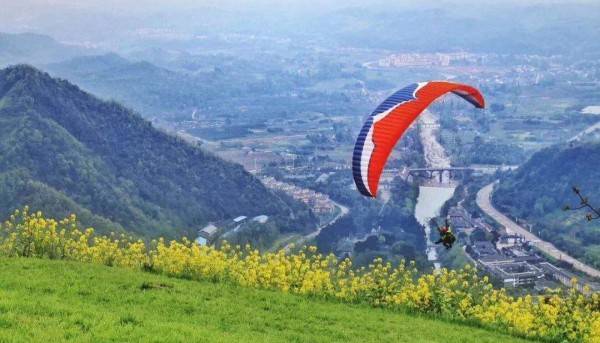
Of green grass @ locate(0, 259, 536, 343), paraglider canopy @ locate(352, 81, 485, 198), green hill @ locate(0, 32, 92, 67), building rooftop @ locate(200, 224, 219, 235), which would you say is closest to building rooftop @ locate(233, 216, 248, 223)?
building rooftop @ locate(200, 224, 219, 235)

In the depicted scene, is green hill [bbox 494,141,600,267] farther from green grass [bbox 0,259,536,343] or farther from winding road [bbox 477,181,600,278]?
green grass [bbox 0,259,536,343]

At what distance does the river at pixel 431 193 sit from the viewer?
4346cm

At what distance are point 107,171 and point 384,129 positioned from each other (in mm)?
35202

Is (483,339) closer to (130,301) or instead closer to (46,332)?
(130,301)

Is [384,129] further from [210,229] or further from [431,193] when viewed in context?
[431,193]

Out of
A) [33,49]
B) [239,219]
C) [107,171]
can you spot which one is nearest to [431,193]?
[239,219]

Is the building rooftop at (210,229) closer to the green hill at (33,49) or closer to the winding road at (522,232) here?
the winding road at (522,232)

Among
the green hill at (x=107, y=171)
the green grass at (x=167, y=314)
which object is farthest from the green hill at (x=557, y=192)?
the green grass at (x=167, y=314)

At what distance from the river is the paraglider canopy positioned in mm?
24134

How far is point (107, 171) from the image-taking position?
4466 cm

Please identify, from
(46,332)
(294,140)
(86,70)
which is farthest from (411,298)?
(86,70)

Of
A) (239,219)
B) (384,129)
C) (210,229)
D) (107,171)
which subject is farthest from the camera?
(239,219)

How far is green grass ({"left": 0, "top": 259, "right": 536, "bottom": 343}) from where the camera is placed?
714 centimetres

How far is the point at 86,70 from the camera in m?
143
